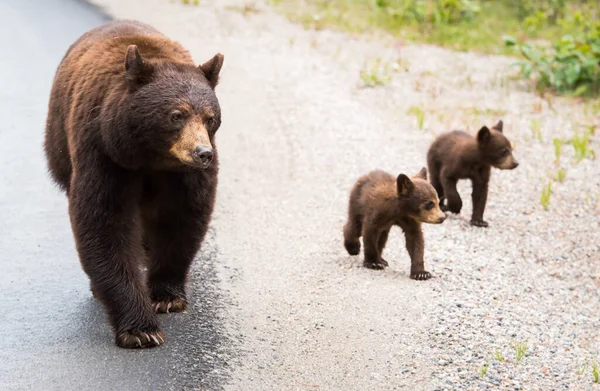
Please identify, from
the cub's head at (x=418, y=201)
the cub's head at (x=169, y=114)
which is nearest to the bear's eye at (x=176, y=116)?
the cub's head at (x=169, y=114)

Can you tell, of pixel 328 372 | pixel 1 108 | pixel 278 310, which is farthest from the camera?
pixel 1 108

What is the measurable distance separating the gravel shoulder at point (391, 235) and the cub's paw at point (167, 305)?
33 centimetres

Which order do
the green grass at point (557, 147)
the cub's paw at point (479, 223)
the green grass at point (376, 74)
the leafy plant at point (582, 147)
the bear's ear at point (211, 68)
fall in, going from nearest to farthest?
the bear's ear at point (211, 68)
the cub's paw at point (479, 223)
the green grass at point (557, 147)
the leafy plant at point (582, 147)
the green grass at point (376, 74)

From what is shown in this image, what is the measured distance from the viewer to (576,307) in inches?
302

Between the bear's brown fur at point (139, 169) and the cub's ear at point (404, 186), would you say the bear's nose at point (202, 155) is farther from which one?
the cub's ear at point (404, 186)

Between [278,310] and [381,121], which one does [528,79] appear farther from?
[278,310]

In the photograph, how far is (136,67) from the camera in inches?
212

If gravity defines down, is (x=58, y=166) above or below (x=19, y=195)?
above

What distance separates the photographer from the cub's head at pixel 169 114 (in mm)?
5270

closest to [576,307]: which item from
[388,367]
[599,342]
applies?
[599,342]

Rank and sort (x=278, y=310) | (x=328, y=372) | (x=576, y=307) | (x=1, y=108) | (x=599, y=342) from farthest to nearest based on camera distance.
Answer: (x=1, y=108) → (x=576, y=307) → (x=599, y=342) → (x=278, y=310) → (x=328, y=372)

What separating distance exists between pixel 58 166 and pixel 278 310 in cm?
189

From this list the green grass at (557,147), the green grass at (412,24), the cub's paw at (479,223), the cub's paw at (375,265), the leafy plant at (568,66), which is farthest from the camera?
the green grass at (412,24)

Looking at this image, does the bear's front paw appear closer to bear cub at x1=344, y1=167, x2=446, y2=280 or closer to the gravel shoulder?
the gravel shoulder
